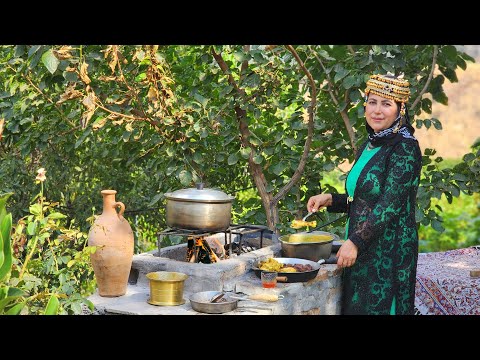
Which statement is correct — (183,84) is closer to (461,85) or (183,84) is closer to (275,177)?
(275,177)

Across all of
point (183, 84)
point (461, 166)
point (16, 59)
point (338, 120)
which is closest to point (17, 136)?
point (16, 59)

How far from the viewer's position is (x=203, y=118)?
5.50 m

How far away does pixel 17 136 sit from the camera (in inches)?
241

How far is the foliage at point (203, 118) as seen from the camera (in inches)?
212

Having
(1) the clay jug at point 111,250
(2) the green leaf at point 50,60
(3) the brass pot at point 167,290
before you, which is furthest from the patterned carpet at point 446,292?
(2) the green leaf at point 50,60

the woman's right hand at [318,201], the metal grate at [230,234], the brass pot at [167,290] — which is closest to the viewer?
the brass pot at [167,290]

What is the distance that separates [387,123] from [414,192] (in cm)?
38

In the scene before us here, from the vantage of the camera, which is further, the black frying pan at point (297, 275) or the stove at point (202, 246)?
the stove at point (202, 246)

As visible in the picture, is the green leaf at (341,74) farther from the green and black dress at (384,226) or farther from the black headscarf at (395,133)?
the black headscarf at (395,133)

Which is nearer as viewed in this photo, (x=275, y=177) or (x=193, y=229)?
(x=193, y=229)

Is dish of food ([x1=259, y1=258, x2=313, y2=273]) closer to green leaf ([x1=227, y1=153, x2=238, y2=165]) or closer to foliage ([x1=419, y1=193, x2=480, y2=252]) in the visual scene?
green leaf ([x1=227, y1=153, x2=238, y2=165])

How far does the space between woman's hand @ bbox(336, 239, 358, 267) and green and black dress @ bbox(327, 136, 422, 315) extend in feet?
0.09

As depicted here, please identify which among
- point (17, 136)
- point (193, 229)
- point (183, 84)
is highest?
point (183, 84)

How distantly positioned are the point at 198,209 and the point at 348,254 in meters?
0.85
